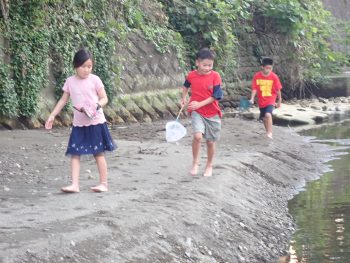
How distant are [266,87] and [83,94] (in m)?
7.03

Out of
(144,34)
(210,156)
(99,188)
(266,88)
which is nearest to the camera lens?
(99,188)

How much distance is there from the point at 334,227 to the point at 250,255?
5.61 ft

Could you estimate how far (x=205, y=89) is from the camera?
28.7ft

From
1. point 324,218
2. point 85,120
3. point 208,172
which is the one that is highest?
point 85,120

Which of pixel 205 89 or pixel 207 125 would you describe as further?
pixel 207 125

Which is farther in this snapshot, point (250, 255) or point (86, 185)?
point (86, 185)

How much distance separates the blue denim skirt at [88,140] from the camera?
742cm

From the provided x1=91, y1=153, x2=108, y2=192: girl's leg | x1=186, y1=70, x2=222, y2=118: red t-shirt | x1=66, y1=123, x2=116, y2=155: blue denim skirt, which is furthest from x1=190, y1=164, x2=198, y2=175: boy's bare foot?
x1=66, y1=123, x2=116, y2=155: blue denim skirt

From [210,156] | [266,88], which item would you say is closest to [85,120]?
[210,156]

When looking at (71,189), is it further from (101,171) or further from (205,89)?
(205,89)

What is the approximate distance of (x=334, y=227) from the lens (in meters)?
8.26

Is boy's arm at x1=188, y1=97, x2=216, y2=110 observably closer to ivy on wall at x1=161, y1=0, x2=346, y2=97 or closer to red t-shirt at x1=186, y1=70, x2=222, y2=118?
Answer: red t-shirt at x1=186, y1=70, x2=222, y2=118

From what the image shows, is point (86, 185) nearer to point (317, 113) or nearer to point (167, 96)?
point (167, 96)

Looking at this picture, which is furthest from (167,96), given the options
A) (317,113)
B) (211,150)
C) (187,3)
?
(211,150)
